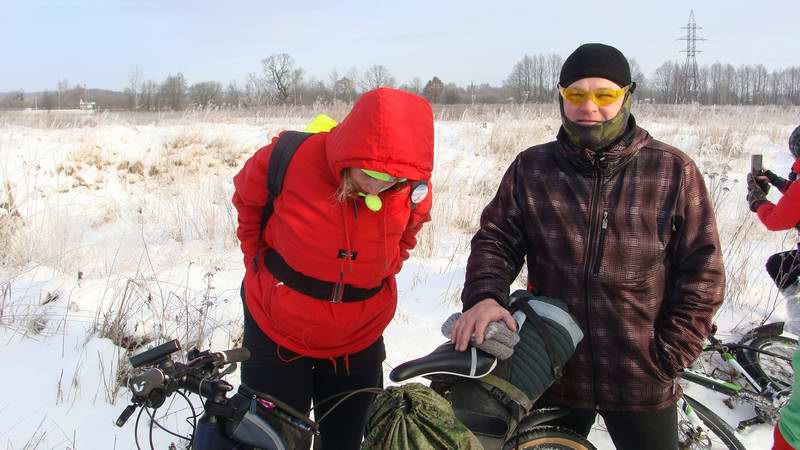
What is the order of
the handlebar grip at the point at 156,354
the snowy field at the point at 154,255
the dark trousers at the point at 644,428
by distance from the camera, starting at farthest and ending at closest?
the snowy field at the point at 154,255, the dark trousers at the point at 644,428, the handlebar grip at the point at 156,354

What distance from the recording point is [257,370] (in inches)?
79.0

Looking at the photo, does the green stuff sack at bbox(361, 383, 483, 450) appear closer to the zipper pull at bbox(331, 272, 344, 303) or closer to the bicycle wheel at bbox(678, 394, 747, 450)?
the zipper pull at bbox(331, 272, 344, 303)

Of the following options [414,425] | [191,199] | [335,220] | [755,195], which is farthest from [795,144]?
[191,199]

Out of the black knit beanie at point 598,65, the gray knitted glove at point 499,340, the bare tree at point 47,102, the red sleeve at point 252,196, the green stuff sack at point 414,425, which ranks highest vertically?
the bare tree at point 47,102

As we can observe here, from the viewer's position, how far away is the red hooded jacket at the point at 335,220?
167cm

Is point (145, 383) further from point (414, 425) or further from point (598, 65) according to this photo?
point (598, 65)

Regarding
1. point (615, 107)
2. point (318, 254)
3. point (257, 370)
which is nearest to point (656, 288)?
point (615, 107)

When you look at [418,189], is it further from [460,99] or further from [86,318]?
[460,99]

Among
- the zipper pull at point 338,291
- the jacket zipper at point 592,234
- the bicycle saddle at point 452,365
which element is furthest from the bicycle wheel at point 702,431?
the zipper pull at point 338,291

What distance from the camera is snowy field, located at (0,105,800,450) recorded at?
3.05 m

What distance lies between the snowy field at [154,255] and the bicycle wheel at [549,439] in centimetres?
115

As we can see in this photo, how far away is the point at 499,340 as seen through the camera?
1505mm

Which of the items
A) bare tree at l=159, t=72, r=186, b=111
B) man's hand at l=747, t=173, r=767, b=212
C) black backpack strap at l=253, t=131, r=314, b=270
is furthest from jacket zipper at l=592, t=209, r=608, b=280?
bare tree at l=159, t=72, r=186, b=111

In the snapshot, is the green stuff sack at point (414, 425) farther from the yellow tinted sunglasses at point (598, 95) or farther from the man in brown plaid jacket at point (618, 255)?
the yellow tinted sunglasses at point (598, 95)
